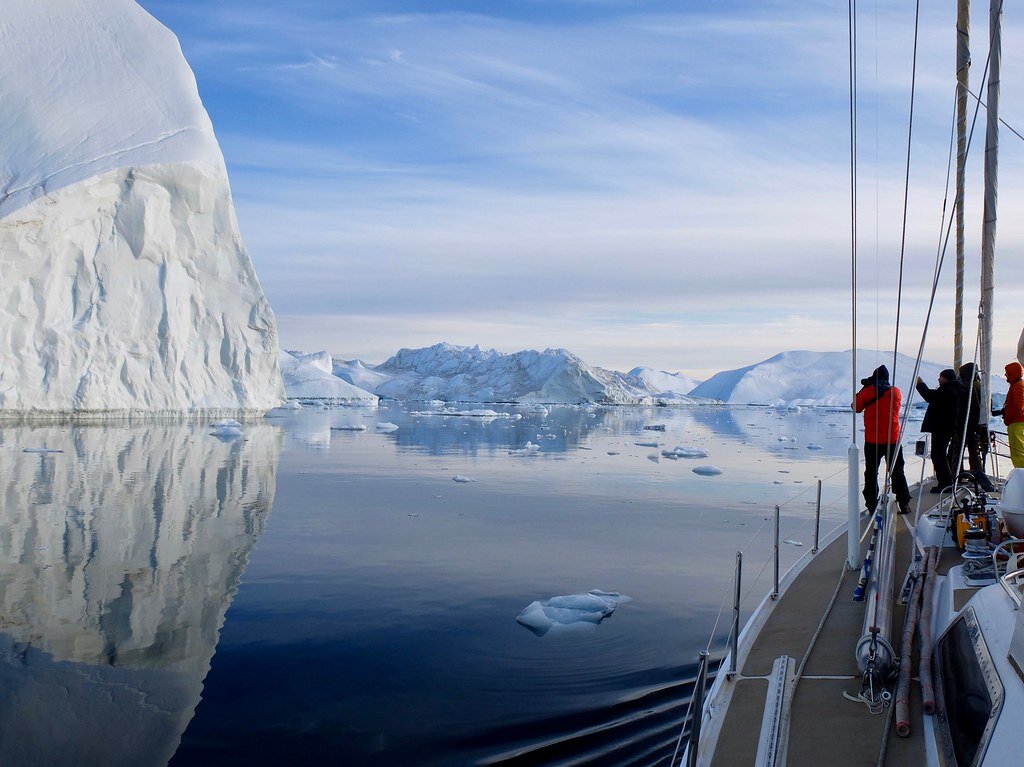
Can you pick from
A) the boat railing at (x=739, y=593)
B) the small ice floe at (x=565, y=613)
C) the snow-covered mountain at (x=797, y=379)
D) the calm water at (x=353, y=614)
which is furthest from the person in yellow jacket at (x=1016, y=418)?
the snow-covered mountain at (x=797, y=379)

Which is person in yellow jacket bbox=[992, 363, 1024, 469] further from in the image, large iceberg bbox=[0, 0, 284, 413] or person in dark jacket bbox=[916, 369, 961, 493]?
large iceberg bbox=[0, 0, 284, 413]

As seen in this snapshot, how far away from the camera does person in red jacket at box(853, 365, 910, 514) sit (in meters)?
7.14

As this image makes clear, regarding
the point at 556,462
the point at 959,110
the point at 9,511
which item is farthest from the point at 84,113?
the point at 959,110

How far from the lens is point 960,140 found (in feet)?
25.8

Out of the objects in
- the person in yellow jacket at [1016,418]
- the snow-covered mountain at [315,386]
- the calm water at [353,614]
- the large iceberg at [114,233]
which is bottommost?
the calm water at [353,614]

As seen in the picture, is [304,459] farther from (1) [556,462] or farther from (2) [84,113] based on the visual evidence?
(2) [84,113]

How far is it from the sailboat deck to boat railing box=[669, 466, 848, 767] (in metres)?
0.12

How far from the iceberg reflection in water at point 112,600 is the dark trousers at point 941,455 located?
630cm

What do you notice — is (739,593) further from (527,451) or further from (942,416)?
(527,451)

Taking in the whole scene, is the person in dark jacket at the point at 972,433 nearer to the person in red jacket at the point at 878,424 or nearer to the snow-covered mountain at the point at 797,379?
the person in red jacket at the point at 878,424

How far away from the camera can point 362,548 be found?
881cm

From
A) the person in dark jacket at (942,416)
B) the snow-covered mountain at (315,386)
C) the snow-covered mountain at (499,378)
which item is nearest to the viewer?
the person in dark jacket at (942,416)

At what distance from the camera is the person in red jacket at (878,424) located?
714 cm

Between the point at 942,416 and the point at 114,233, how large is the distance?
105 ft
